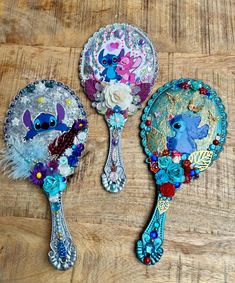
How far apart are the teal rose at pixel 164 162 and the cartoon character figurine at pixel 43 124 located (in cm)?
29

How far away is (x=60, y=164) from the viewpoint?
1.09m

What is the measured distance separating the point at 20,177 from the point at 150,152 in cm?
37

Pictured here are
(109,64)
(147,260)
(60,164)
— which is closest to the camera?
(147,260)

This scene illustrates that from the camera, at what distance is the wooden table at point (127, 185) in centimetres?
101

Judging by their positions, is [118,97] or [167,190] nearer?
[167,190]

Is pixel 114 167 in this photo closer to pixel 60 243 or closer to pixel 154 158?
pixel 154 158

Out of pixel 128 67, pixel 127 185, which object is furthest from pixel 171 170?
pixel 128 67

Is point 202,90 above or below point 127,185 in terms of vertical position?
above

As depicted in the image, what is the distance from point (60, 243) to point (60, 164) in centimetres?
22

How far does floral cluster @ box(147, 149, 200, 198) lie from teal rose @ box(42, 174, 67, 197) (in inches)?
9.9

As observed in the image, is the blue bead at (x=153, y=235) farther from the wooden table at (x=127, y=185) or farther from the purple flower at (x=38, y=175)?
the purple flower at (x=38, y=175)

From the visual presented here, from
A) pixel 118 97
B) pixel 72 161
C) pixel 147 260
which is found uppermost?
pixel 118 97

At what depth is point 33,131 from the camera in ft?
3.67

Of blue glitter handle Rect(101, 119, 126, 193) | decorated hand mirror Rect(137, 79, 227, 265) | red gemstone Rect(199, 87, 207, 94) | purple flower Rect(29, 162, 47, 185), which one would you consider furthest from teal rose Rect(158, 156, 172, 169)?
purple flower Rect(29, 162, 47, 185)
